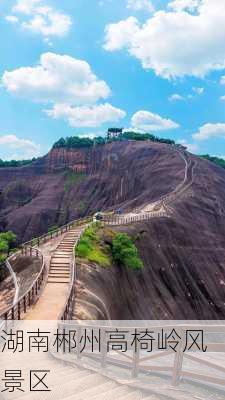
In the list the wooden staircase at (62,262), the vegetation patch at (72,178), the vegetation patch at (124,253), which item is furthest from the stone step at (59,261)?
the vegetation patch at (72,178)

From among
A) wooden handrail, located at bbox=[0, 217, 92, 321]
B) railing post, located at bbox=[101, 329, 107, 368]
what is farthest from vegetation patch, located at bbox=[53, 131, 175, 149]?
railing post, located at bbox=[101, 329, 107, 368]

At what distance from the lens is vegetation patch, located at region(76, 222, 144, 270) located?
1034 inches

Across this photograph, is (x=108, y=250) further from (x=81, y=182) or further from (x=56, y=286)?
(x=81, y=182)

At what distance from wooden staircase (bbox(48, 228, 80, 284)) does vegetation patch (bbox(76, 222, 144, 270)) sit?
918mm

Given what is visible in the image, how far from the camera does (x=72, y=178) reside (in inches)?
3652

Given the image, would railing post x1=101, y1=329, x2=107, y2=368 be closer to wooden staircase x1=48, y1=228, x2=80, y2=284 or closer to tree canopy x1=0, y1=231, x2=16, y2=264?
wooden staircase x1=48, y1=228, x2=80, y2=284

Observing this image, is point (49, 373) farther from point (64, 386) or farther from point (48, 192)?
point (48, 192)

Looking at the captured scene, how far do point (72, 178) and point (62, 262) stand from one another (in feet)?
227

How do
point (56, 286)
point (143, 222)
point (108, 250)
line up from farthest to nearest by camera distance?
point (143, 222)
point (108, 250)
point (56, 286)

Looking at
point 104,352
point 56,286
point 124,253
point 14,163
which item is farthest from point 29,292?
point 14,163

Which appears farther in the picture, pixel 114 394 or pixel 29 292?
pixel 29 292

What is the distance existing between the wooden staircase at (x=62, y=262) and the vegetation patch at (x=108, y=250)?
92cm

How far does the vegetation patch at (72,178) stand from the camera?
89.8 meters

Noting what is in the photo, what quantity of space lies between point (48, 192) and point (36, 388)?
83.6m
